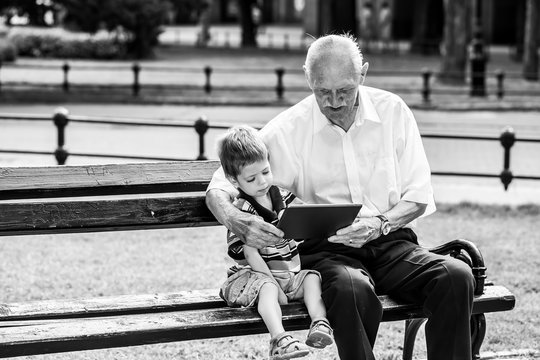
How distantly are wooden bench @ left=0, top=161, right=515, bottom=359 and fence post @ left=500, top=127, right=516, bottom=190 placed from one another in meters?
6.13

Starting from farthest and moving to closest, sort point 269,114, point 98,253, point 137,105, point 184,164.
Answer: point 137,105, point 269,114, point 98,253, point 184,164

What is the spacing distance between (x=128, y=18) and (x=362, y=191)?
99.6ft

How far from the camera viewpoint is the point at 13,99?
23234mm

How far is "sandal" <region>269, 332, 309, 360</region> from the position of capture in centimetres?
429

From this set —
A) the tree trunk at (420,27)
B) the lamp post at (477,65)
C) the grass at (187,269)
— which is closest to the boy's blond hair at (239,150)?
the grass at (187,269)

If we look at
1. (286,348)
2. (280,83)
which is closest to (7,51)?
(280,83)

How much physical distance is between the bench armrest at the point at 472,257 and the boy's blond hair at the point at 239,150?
1.08 m

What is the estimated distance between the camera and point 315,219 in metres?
4.48

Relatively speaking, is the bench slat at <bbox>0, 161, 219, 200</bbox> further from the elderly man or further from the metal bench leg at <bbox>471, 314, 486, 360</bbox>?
the metal bench leg at <bbox>471, 314, 486, 360</bbox>

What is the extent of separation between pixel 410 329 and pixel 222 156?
148 centimetres

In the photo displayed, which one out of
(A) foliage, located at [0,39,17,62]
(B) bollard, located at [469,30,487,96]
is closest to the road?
(B) bollard, located at [469,30,487,96]

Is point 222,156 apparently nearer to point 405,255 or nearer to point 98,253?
point 405,255

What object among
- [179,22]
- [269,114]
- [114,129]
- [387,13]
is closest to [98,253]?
[114,129]

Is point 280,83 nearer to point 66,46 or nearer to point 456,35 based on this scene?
point 456,35
